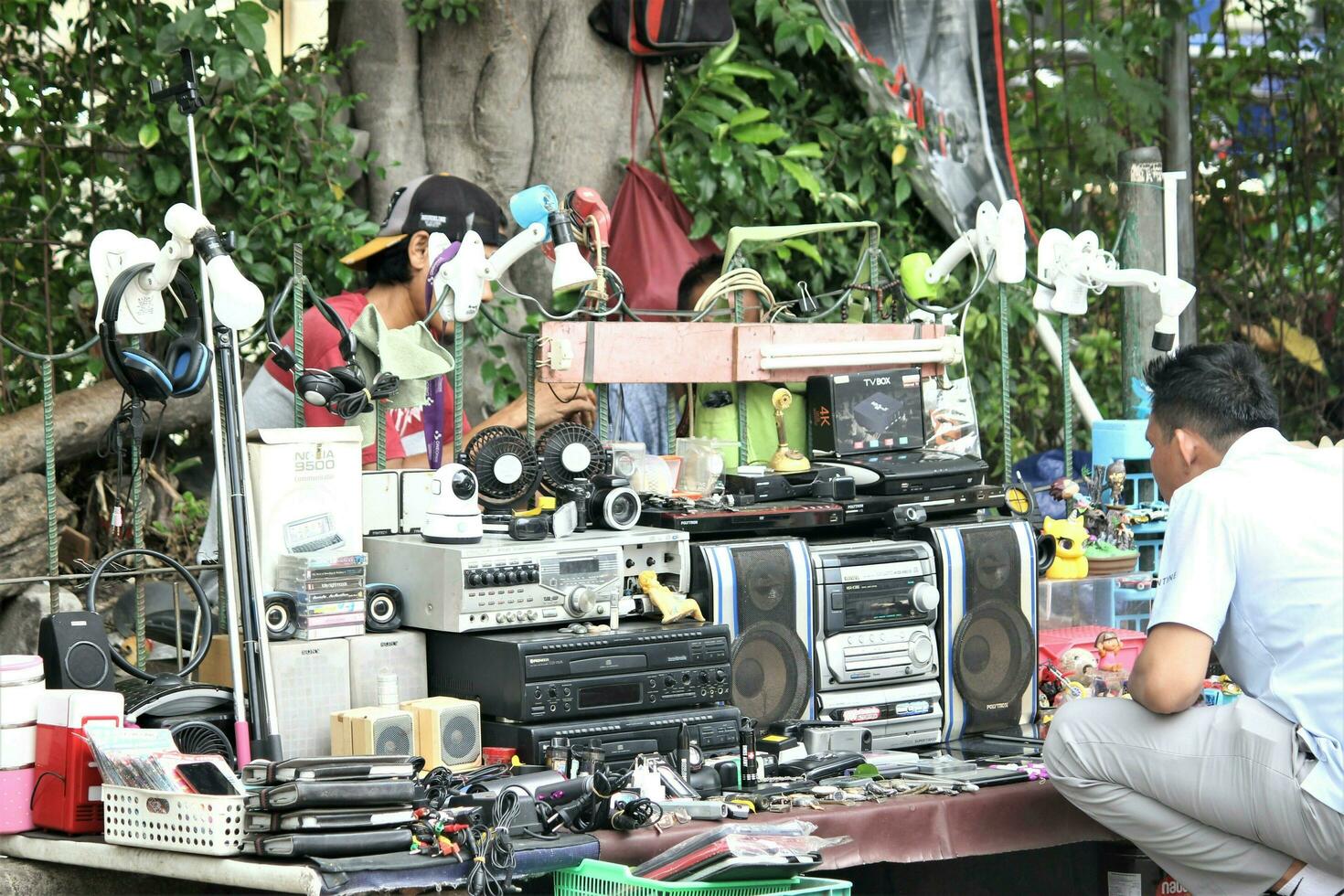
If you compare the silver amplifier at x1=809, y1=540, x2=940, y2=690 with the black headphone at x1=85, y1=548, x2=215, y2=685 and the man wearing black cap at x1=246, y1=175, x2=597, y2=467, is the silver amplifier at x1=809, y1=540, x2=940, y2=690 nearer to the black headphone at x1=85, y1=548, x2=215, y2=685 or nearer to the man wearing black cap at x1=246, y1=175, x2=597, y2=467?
the man wearing black cap at x1=246, y1=175, x2=597, y2=467

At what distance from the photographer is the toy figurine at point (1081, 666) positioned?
507cm

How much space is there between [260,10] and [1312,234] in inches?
199

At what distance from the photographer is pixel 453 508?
Answer: 4.13 m

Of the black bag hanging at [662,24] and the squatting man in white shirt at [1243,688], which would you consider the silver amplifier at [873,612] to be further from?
the black bag hanging at [662,24]

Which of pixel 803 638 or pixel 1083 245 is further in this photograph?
pixel 1083 245

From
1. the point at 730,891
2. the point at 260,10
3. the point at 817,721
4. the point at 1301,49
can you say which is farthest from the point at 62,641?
the point at 1301,49

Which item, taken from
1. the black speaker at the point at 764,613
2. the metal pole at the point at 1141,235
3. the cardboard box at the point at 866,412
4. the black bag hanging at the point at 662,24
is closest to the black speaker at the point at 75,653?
the black speaker at the point at 764,613

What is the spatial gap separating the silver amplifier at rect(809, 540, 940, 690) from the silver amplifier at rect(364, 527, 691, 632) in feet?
1.40

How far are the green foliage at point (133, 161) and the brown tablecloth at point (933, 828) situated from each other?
126 inches

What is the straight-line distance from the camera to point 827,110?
733cm

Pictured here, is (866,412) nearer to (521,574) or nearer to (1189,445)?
(1189,445)

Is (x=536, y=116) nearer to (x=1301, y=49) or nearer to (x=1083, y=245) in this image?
(x=1083, y=245)

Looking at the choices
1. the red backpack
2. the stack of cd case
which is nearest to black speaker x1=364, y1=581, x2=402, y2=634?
the stack of cd case

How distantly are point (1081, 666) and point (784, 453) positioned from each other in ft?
3.74
